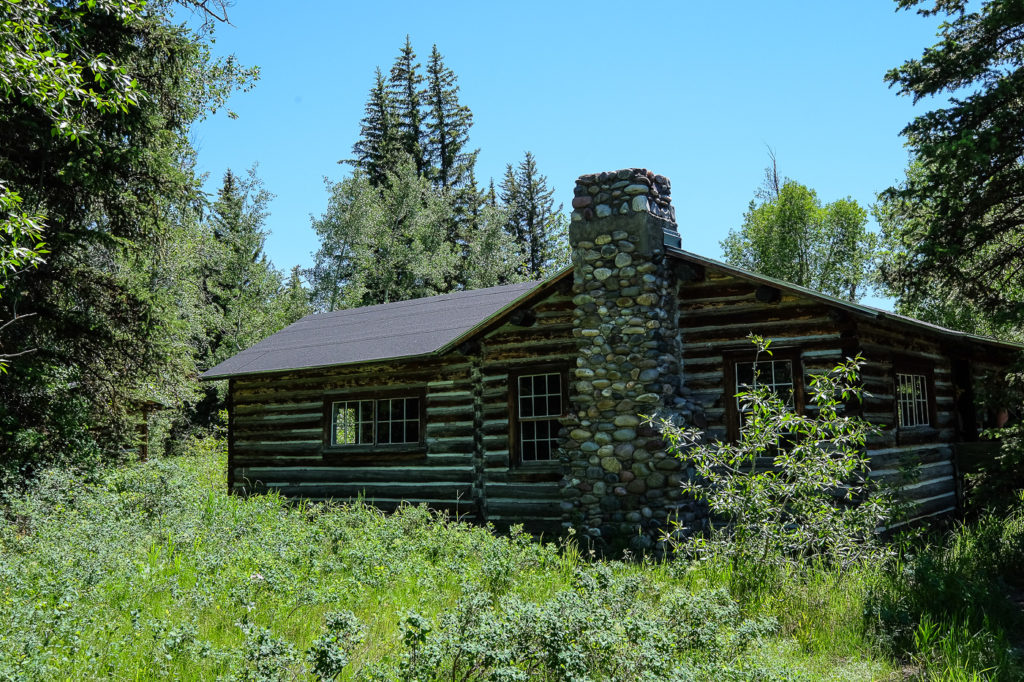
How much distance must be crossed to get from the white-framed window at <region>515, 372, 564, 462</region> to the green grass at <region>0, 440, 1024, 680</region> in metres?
3.25

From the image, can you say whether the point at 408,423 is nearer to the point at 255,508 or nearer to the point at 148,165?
the point at 255,508

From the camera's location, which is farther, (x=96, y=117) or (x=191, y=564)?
(x=96, y=117)

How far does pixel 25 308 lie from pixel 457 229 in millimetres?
31114

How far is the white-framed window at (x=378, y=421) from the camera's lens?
15648mm

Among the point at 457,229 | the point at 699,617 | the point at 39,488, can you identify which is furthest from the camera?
the point at 457,229

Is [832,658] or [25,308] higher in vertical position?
[25,308]

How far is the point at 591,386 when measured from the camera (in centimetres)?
1210

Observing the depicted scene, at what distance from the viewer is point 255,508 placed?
1313 centimetres

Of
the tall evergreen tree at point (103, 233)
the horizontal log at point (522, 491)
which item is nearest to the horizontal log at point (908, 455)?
the horizontal log at point (522, 491)

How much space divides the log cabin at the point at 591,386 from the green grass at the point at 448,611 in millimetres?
2120

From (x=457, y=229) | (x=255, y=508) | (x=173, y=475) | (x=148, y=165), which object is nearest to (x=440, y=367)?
(x=255, y=508)

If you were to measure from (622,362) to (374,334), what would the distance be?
7.35m

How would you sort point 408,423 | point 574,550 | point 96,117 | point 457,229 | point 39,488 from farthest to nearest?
point 457,229 < point 408,423 < point 96,117 < point 39,488 < point 574,550

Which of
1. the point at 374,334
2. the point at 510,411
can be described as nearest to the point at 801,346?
the point at 510,411
